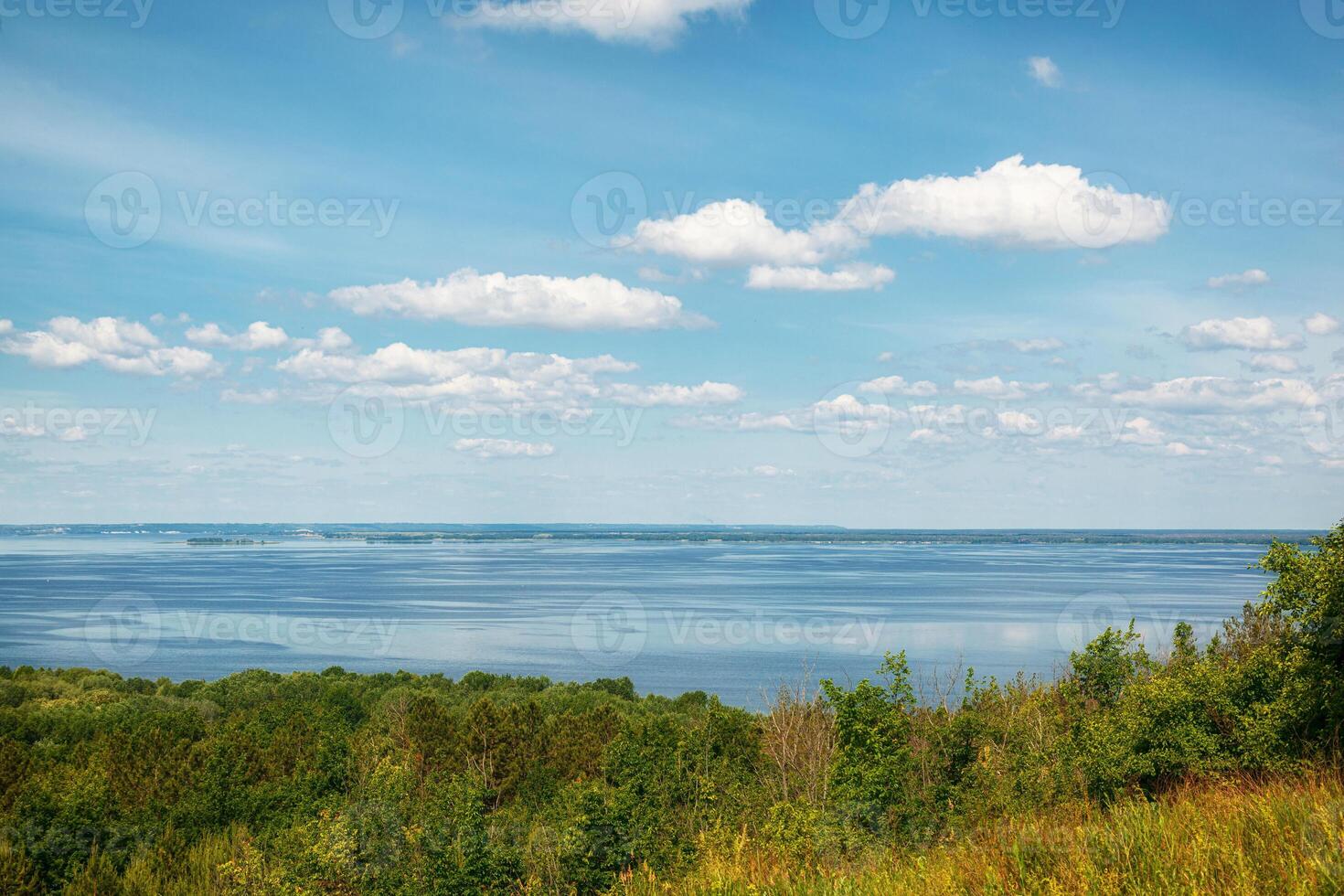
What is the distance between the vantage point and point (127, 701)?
58688mm

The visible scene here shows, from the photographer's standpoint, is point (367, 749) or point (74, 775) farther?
point (367, 749)

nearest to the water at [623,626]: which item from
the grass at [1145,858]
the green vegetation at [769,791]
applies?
the green vegetation at [769,791]

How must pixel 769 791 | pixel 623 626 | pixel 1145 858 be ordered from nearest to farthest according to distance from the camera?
pixel 1145 858, pixel 769 791, pixel 623 626

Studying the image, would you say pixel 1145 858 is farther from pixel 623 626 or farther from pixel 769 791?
pixel 623 626

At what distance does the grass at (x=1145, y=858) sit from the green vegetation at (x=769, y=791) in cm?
3

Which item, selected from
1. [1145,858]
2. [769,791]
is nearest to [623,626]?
[769,791]

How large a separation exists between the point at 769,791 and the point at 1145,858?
1096 inches

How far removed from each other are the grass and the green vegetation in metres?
0.03

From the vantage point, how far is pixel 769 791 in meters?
32.8

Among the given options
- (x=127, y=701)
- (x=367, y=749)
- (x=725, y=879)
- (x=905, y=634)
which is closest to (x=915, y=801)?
(x=725, y=879)

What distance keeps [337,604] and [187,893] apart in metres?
141

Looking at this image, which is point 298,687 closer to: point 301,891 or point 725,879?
point 301,891

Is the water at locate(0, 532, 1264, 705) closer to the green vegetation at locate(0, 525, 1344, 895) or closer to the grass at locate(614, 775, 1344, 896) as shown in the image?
the green vegetation at locate(0, 525, 1344, 895)

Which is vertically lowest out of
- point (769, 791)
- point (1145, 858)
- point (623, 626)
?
point (623, 626)
